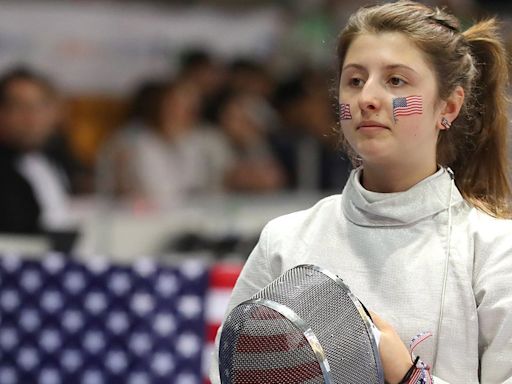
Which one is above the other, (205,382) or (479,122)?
(479,122)

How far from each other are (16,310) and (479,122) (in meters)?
2.56

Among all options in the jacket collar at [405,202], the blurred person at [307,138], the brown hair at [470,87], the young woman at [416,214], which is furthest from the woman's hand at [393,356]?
the blurred person at [307,138]

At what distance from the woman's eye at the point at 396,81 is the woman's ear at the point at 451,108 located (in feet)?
0.42

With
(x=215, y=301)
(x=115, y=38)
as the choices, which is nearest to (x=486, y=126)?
(x=215, y=301)

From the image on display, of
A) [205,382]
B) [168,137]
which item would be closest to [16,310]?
[205,382]

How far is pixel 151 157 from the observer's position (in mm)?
7543

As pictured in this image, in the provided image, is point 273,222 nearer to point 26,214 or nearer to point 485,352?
point 485,352

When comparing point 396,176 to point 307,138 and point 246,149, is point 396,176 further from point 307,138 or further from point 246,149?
point 307,138

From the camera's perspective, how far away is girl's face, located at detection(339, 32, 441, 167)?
2.37m

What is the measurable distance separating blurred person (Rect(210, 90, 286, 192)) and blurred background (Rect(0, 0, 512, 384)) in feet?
0.04

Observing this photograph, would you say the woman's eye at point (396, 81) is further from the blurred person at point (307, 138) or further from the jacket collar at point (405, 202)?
the blurred person at point (307, 138)

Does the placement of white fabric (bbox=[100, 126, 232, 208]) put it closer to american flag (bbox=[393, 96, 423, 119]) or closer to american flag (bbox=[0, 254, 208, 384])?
american flag (bbox=[0, 254, 208, 384])

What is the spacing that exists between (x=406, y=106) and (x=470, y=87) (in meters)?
0.23

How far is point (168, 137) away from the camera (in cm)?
770
